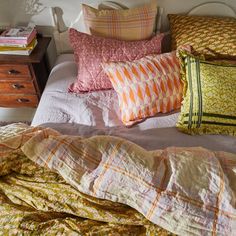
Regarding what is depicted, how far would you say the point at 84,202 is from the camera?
0.89 m

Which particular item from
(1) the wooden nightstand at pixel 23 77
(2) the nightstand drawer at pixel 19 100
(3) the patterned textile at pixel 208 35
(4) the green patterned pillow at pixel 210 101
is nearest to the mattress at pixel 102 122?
(4) the green patterned pillow at pixel 210 101

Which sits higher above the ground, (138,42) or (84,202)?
(138,42)

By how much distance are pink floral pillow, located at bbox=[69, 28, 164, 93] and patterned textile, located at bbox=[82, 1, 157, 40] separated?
0.24ft

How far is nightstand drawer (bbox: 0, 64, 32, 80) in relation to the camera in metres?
1.64

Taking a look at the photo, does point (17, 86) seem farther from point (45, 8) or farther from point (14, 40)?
point (45, 8)

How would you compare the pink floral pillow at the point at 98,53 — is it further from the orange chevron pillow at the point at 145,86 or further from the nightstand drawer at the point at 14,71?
the nightstand drawer at the point at 14,71

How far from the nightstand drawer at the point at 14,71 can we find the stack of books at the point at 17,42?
81 millimetres

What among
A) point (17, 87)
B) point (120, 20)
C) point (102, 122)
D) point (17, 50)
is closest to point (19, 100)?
point (17, 87)

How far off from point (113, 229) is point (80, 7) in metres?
1.36

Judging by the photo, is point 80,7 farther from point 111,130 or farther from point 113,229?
point 113,229

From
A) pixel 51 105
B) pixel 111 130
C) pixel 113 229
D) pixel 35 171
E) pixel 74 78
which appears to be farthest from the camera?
pixel 74 78

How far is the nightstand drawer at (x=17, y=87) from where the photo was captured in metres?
1.74

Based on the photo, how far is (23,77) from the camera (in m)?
1.70

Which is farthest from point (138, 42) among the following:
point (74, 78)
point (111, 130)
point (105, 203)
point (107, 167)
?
point (105, 203)
